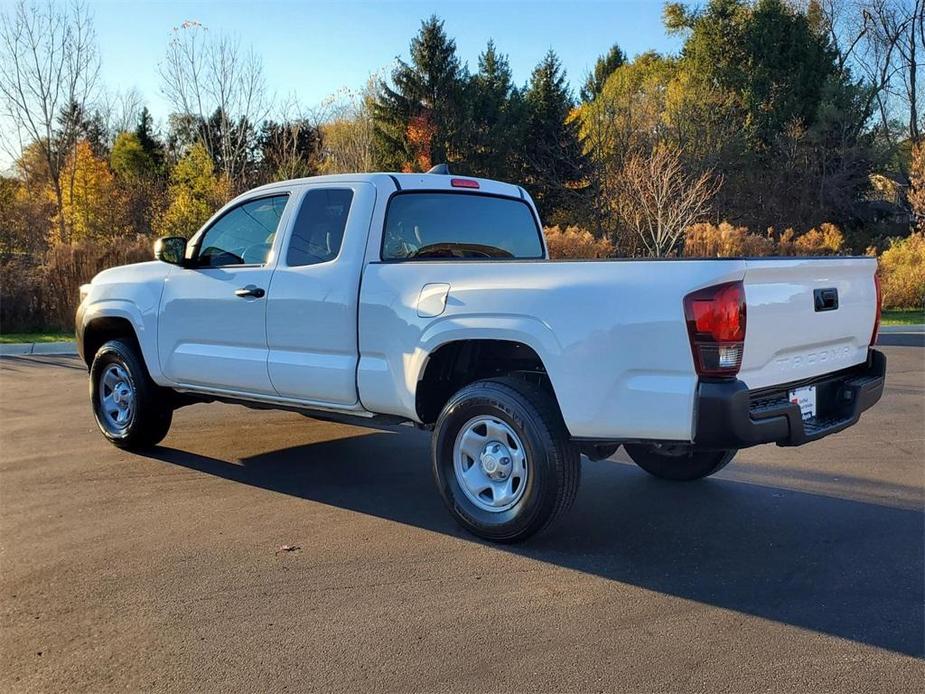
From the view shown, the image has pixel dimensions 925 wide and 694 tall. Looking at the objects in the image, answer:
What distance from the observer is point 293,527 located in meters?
4.60

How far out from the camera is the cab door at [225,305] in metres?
5.31

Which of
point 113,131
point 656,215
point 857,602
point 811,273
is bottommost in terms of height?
point 857,602

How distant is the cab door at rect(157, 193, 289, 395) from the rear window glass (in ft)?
2.88

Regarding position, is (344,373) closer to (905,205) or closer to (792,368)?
(792,368)

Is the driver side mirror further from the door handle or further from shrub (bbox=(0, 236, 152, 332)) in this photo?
shrub (bbox=(0, 236, 152, 332))

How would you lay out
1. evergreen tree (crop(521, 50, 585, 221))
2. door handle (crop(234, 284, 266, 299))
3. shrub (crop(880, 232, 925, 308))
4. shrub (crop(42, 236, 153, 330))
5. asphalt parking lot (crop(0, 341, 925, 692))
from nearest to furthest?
asphalt parking lot (crop(0, 341, 925, 692)) → door handle (crop(234, 284, 266, 299)) → shrub (crop(42, 236, 153, 330)) → shrub (crop(880, 232, 925, 308)) → evergreen tree (crop(521, 50, 585, 221))

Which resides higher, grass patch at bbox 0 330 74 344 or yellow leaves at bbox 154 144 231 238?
yellow leaves at bbox 154 144 231 238

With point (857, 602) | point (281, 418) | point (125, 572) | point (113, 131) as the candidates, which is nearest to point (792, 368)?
point (857, 602)

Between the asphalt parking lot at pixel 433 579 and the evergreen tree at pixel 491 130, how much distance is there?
31.2 m

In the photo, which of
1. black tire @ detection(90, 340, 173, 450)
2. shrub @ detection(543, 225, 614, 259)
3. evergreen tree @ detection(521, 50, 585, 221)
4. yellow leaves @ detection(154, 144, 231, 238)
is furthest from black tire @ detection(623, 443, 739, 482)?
evergreen tree @ detection(521, 50, 585, 221)

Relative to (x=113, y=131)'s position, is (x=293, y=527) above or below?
below

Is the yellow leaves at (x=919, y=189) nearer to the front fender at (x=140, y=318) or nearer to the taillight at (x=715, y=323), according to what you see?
the taillight at (x=715, y=323)

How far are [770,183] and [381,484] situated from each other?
31.6 meters

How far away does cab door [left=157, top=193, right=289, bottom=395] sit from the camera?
5312 mm
